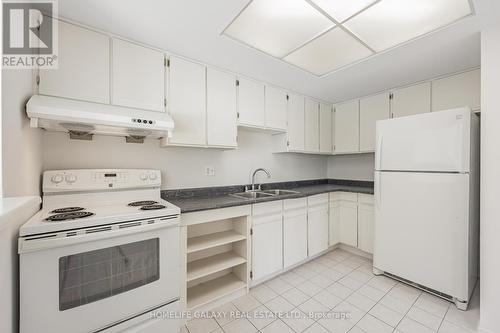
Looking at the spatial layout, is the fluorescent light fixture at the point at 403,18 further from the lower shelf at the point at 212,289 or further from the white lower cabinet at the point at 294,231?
the lower shelf at the point at 212,289

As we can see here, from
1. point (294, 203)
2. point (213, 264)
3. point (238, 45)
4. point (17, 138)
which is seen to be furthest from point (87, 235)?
point (294, 203)

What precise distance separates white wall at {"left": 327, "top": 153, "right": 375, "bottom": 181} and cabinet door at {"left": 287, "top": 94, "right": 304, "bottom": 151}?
1084mm

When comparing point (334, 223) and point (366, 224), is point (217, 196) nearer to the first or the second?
point (334, 223)

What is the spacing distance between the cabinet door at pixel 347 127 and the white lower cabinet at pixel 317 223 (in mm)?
938

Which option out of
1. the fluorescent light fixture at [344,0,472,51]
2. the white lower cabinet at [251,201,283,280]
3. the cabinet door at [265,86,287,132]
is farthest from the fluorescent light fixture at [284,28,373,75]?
the white lower cabinet at [251,201,283,280]

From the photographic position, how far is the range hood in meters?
1.24

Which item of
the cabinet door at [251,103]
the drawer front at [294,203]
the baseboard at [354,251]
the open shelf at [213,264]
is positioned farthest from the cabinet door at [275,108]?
the baseboard at [354,251]

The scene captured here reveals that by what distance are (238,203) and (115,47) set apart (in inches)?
64.3

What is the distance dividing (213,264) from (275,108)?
194cm

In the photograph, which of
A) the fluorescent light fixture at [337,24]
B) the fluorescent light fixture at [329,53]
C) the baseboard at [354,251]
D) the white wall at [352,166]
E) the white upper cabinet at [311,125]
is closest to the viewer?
the fluorescent light fixture at [337,24]

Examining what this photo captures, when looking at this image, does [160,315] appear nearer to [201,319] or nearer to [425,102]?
[201,319]

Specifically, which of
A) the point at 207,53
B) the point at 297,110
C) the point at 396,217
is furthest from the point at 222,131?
the point at 396,217

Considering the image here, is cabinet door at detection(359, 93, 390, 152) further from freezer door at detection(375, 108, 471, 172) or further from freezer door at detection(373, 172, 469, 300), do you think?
freezer door at detection(373, 172, 469, 300)

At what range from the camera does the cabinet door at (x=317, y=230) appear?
8.38ft
